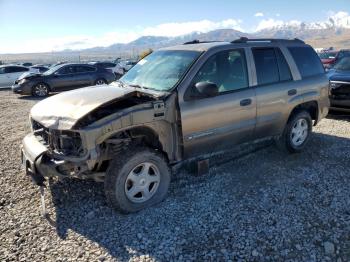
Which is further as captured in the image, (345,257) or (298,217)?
(298,217)

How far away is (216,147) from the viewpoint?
4973 millimetres

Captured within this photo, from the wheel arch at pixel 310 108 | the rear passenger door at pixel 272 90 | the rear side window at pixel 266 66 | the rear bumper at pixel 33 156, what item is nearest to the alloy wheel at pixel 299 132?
the wheel arch at pixel 310 108

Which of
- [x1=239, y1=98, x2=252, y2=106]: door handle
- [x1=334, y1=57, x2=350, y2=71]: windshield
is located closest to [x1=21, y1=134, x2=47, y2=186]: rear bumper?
[x1=239, y1=98, x2=252, y2=106]: door handle

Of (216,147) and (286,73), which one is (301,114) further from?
(216,147)

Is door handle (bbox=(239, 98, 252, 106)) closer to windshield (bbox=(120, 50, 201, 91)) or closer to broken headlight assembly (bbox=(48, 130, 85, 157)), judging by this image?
windshield (bbox=(120, 50, 201, 91))

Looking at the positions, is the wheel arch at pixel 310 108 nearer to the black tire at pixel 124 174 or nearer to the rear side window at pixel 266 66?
the rear side window at pixel 266 66

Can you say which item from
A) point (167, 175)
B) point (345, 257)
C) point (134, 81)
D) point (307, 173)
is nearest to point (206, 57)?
point (134, 81)

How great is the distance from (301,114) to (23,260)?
4784 millimetres

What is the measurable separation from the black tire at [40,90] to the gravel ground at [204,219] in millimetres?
11196

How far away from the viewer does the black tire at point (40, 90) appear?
636 inches

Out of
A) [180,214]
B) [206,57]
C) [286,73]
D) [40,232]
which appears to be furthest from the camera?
[286,73]

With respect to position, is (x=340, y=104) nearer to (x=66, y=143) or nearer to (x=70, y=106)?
(x=70, y=106)

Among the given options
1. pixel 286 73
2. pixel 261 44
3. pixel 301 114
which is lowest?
pixel 301 114

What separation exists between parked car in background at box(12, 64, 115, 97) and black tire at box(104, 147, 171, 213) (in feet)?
44.0
